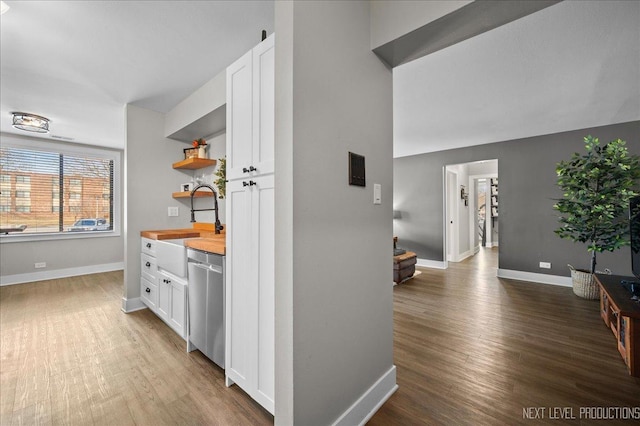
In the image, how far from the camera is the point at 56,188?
15.5 ft

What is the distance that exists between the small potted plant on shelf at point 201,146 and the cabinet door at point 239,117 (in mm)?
1795

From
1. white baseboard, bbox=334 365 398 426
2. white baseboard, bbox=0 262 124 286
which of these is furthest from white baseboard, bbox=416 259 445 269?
white baseboard, bbox=0 262 124 286

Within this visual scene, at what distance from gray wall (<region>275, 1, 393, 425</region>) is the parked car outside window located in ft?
18.9

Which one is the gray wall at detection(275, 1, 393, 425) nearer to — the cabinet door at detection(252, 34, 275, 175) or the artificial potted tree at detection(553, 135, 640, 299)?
the cabinet door at detection(252, 34, 275, 175)

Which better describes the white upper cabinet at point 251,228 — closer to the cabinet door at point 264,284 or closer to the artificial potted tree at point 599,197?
the cabinet door at point 264,284

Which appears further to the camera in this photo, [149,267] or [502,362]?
[149,267]

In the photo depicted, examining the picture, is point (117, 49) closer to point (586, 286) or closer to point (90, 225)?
point (90, 225)

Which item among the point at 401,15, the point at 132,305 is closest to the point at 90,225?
the point at 132,305

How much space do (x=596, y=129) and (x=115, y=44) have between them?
235 inches

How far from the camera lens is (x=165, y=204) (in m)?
3.55

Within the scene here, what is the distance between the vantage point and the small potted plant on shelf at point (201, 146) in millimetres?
3353

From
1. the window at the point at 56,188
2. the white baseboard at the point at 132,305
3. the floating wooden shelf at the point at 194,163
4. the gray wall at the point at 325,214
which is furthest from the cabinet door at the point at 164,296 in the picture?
the window at the point at 56,188

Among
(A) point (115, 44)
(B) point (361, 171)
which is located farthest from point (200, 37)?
(B) point (361, 171)

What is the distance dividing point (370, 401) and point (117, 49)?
3210mm
